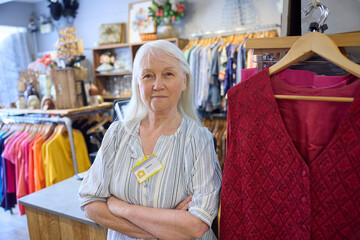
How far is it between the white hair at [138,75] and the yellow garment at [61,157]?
1.93 m

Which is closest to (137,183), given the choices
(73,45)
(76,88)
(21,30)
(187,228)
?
(187,228)

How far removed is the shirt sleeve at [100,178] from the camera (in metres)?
1.10

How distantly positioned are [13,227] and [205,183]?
299 centimetres

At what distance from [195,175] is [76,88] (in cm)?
266

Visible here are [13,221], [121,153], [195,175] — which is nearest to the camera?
[195,175]

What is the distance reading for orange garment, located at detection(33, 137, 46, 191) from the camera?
2840mm

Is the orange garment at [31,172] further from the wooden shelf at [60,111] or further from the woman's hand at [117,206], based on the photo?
the woman's hand at [117,206]

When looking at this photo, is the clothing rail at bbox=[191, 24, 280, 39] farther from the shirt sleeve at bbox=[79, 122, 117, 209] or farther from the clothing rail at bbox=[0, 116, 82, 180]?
the shirt sleeve at bbox=[79, 122, 117, 209]

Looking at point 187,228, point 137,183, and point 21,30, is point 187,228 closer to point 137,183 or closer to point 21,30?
point 137,183

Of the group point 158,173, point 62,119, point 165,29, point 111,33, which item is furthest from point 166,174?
point 111,33

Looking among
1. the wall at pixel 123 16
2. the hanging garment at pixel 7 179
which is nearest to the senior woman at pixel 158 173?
the hanging garment at pixel 7 179

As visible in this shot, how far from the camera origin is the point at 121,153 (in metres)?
1.15

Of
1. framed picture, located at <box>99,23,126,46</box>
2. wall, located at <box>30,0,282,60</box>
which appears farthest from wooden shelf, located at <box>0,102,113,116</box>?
wall, located at <box>30,0,282,60</box>

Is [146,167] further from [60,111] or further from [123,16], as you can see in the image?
[123,16]
